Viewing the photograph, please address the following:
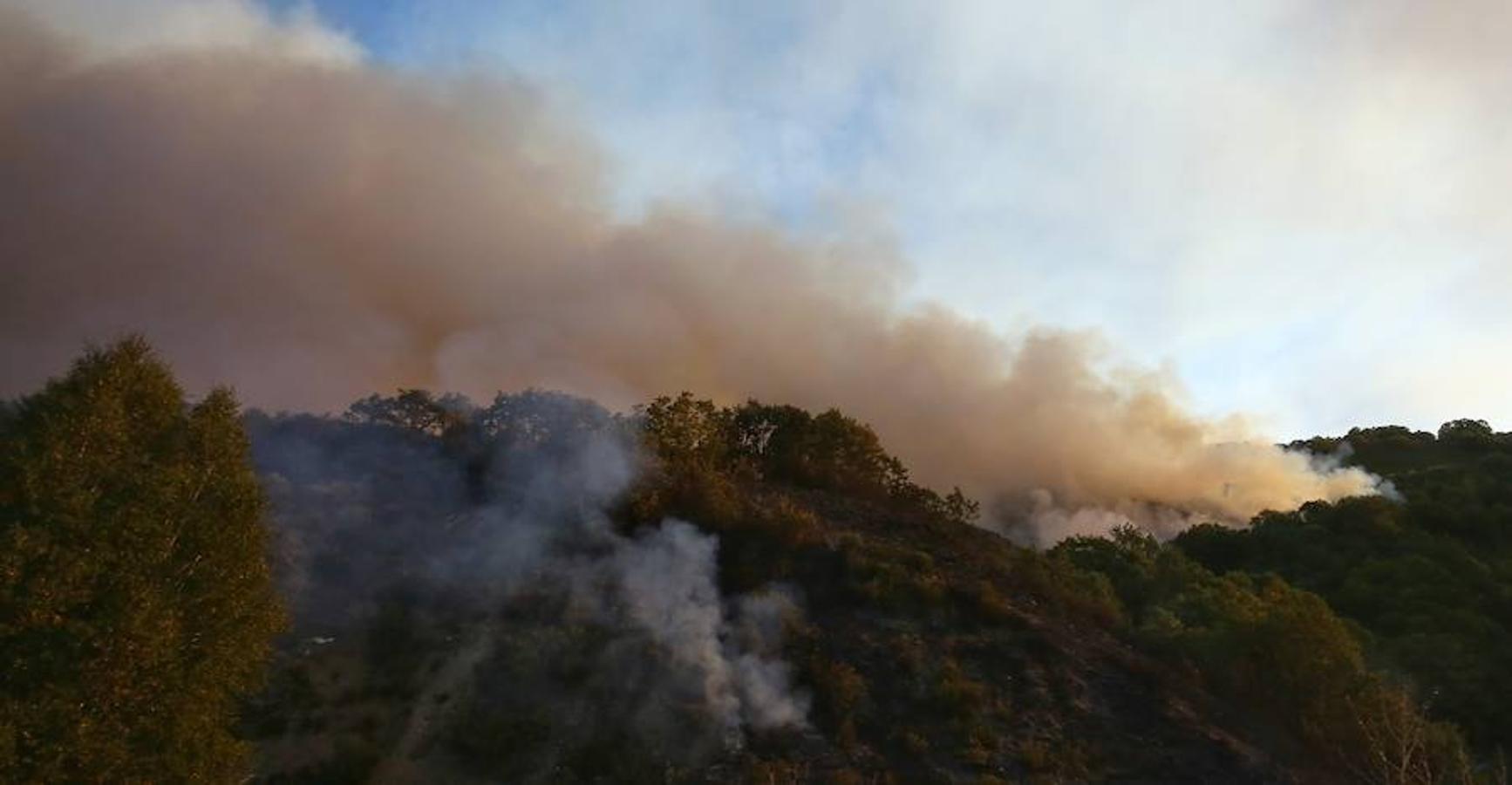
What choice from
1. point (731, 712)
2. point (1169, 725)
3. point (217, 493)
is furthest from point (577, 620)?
point (1169, 725)

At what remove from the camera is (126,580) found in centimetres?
1984

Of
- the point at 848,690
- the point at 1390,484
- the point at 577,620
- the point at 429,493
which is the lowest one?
the point at 848,690

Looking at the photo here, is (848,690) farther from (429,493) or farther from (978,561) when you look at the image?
(429,493)

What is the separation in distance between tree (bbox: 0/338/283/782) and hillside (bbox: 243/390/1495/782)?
975 cm

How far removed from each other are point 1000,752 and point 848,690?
4.90 meters

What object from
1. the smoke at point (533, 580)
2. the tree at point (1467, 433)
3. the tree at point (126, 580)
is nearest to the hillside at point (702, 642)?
the smoke at point (533, 580)

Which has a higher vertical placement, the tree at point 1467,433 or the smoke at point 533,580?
the tree at point 1467,433

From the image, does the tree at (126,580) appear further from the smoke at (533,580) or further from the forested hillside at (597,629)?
the smoke at (533,580)

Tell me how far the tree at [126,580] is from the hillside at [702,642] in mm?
9753

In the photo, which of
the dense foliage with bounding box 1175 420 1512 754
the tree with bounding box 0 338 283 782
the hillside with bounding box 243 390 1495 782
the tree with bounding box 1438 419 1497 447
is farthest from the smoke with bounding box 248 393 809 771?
the tree with bounding box 1438 419 1497 447

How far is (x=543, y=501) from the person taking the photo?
4219 centimetres

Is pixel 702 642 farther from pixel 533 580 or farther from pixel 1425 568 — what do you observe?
pixel 1425 568

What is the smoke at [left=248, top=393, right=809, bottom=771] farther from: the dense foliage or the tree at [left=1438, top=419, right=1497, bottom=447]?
the tree at [left=1438, top=419, right=1497, bottom=447]

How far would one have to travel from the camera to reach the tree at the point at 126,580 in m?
18.5
